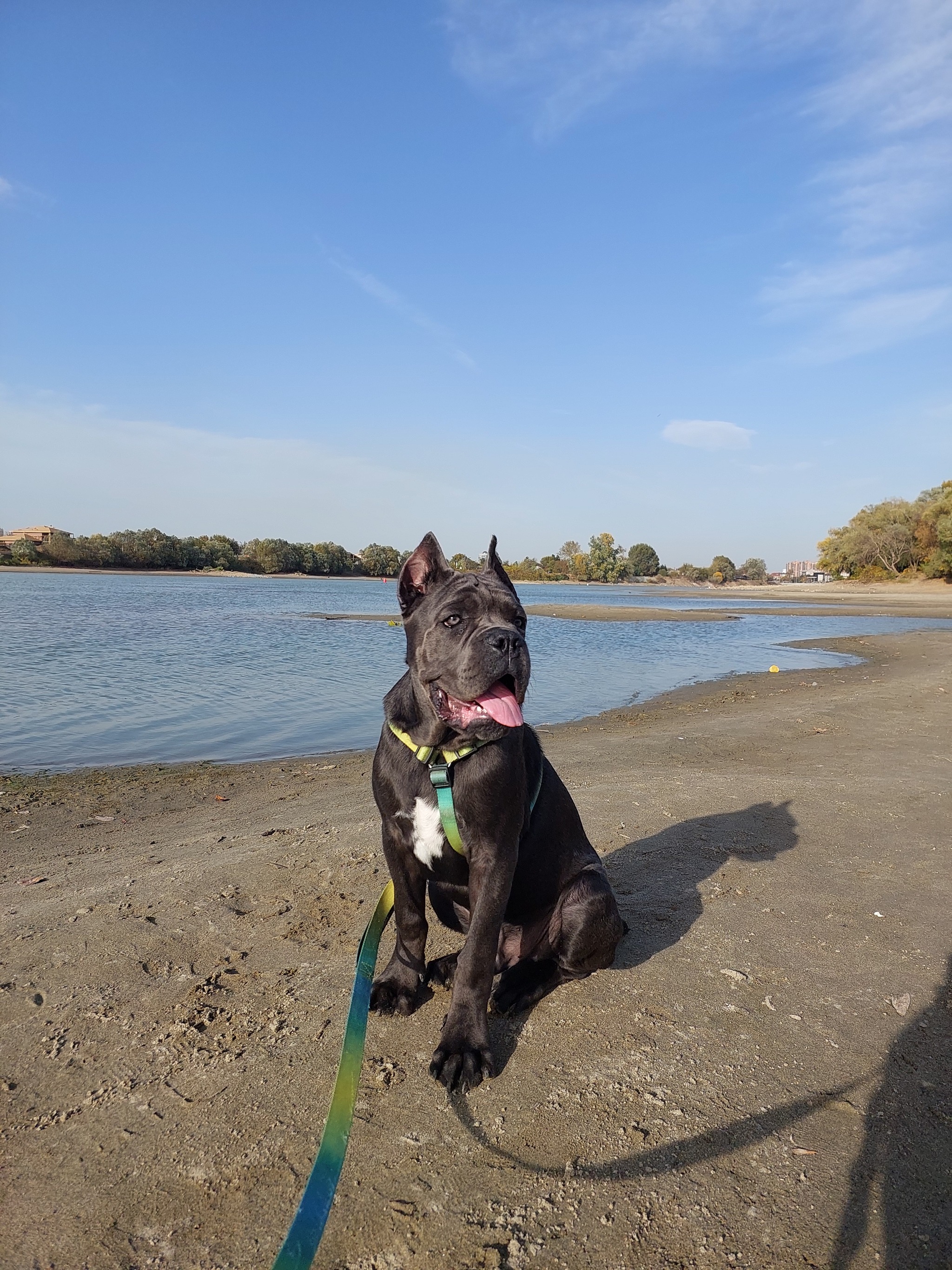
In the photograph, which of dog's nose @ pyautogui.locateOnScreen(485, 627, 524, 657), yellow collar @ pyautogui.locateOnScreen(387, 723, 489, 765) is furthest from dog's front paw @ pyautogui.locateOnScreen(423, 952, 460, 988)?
dog's nose @ pyautogui.locateOnScreen(485, 627, 524, 657)

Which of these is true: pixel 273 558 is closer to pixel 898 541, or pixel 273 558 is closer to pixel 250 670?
pixel 898 541

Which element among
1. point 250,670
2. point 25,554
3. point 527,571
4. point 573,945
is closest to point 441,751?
point 573,945

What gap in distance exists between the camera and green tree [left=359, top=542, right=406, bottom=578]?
12119 centimetres

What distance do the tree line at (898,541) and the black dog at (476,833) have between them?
70.3 meters

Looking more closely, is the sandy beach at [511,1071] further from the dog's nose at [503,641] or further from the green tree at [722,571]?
the green tree at [722,571]

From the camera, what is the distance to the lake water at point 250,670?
10.2 meters

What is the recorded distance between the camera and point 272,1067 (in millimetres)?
2738

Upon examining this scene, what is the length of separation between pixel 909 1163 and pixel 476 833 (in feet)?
5.59

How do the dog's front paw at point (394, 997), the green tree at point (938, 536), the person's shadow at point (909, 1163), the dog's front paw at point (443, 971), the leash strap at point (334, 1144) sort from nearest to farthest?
the leash strap at point (334, 1144), the person's shadow at point (909, 1163), the dog's front paw at point (394, 997), the dog's front paw at point (443, 971), the green tree at point (938, 536)

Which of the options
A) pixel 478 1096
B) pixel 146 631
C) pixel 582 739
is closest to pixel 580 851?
pixel 478 1096

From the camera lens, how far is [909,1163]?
89.6 inches

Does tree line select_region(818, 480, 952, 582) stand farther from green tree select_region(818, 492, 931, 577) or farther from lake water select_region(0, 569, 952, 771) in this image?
lake water select_region(0, 569, 952, 771)

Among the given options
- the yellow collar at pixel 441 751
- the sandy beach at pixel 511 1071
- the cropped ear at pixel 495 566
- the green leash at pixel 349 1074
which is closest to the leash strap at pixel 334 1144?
the green leash at pixel 349 1074

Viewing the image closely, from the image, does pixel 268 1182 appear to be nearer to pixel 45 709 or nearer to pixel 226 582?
pixel 45 709
